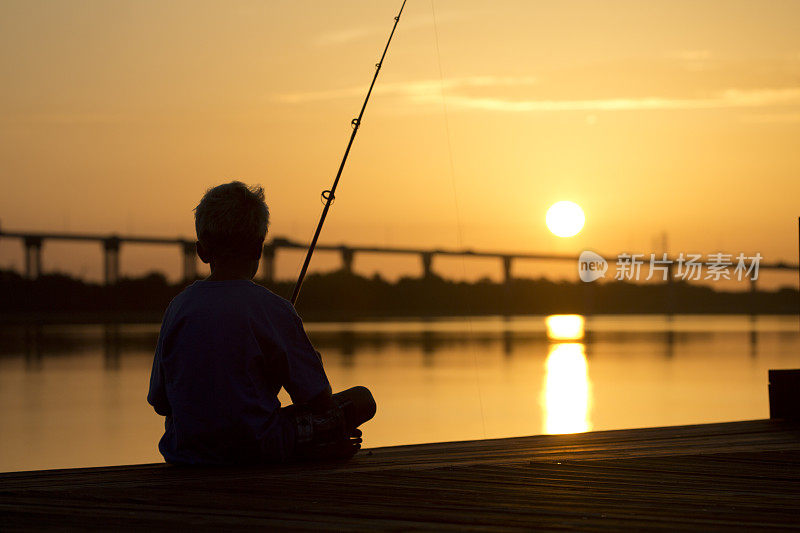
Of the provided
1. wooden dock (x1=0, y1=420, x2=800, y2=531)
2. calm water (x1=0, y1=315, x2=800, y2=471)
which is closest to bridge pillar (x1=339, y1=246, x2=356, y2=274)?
calm water (x1=0, y1=315, x2=800, y2=471)

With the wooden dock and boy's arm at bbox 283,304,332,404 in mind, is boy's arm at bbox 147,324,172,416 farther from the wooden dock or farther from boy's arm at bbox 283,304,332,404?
boy's arm at bbox 283,304,332,404

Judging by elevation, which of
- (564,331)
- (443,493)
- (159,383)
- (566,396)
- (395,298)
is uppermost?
(395,298)

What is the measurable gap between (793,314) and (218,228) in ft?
202

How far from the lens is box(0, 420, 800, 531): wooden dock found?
1.85 metres

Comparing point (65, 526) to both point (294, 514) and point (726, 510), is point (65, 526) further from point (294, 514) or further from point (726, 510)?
point (726, 510)

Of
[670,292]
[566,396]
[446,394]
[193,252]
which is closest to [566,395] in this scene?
[566,396]

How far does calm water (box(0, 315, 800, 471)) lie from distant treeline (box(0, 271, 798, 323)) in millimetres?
19497

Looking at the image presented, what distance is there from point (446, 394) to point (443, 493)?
1003 centimetres

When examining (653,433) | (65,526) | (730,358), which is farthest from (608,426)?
(730,358)

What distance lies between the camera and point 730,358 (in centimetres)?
1898

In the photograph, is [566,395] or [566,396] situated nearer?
[566,396]

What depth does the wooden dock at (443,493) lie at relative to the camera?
185 centimetres

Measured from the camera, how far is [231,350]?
2.38 metres

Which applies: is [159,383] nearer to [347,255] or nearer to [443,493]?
[443,493]
